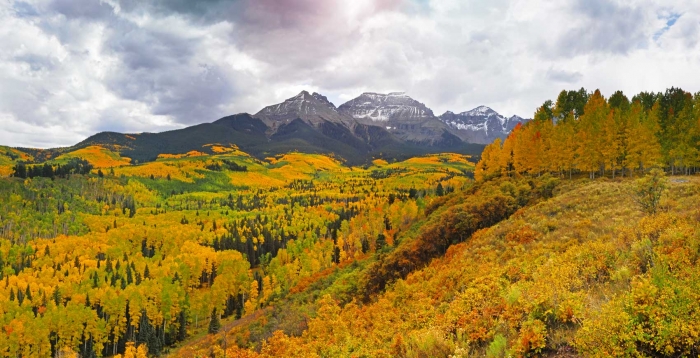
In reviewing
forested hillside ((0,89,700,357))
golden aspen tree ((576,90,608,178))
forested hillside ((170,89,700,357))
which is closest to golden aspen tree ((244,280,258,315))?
forested hillside ((0,89,700,357))

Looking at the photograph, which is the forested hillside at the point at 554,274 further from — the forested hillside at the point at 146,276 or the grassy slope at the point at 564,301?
the forested hillside at the point at 146,276

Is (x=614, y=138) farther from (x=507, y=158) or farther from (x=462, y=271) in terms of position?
(x=462, y=271)

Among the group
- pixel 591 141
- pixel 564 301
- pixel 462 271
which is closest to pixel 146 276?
pixel 462 271

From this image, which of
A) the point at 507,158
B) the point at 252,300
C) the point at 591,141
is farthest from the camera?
the point at 252,300

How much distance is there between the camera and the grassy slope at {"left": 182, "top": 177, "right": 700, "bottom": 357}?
8.85 meters

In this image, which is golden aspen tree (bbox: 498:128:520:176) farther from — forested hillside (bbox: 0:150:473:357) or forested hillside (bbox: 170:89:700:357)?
forested hillside (bbox: 0:150:473:357)

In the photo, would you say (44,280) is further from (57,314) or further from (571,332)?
(571,332)

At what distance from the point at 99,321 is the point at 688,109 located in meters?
139

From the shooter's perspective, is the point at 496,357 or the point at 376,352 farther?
the point at 376,352

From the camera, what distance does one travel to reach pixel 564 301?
40.3 feet

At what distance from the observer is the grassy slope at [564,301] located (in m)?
8.85

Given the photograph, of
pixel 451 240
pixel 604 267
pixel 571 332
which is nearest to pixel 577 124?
pixel 451 240

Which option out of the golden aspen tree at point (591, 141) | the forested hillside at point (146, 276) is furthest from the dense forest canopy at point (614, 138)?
the forested hillside at point (146, 276)

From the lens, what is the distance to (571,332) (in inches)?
449
